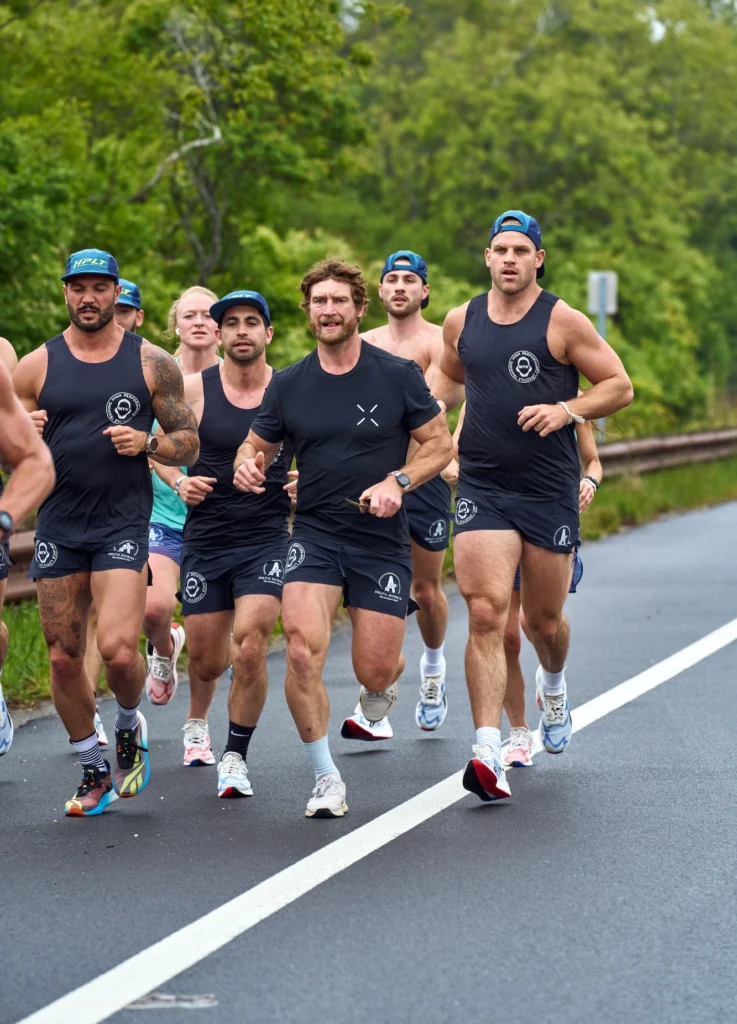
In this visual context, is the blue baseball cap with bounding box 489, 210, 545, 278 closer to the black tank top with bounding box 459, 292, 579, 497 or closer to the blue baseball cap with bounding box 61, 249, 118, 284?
the black tank top with bounding box 459, 292, 579, 497

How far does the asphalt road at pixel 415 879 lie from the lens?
4793 mm

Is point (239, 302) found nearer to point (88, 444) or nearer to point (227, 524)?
point (227, 524)

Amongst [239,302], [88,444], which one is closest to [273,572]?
[88,444]

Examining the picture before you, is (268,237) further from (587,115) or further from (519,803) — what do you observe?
(519,803)

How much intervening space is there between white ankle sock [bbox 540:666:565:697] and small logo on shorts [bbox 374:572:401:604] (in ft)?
3.39

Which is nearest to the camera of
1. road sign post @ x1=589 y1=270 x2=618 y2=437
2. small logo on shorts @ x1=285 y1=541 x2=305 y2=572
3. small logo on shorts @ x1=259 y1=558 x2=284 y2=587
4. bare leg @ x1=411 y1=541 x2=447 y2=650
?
small logo on shorts @ x1=285 y1=541 x2=305 y2=572

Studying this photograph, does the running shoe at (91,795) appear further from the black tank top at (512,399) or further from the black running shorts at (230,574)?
the black tank top at (512,399)

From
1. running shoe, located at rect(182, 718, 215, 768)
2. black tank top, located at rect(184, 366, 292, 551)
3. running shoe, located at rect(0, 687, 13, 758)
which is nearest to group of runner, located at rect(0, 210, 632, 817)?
black tank top, located at rect(184, 366, 292, 551)

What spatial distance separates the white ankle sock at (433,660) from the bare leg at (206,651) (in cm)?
115

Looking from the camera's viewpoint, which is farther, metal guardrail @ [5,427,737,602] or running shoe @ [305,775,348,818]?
metal guardrail @ [5,427,737,602]

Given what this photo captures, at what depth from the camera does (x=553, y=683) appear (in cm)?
798

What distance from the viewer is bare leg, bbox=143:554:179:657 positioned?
878 centimetres

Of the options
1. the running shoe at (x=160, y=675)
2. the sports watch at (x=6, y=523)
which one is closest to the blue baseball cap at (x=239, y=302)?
the running shoe at (x=160, y=675)

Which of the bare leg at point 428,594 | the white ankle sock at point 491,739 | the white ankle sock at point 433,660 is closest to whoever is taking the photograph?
the white ankle sock at point 491,739
